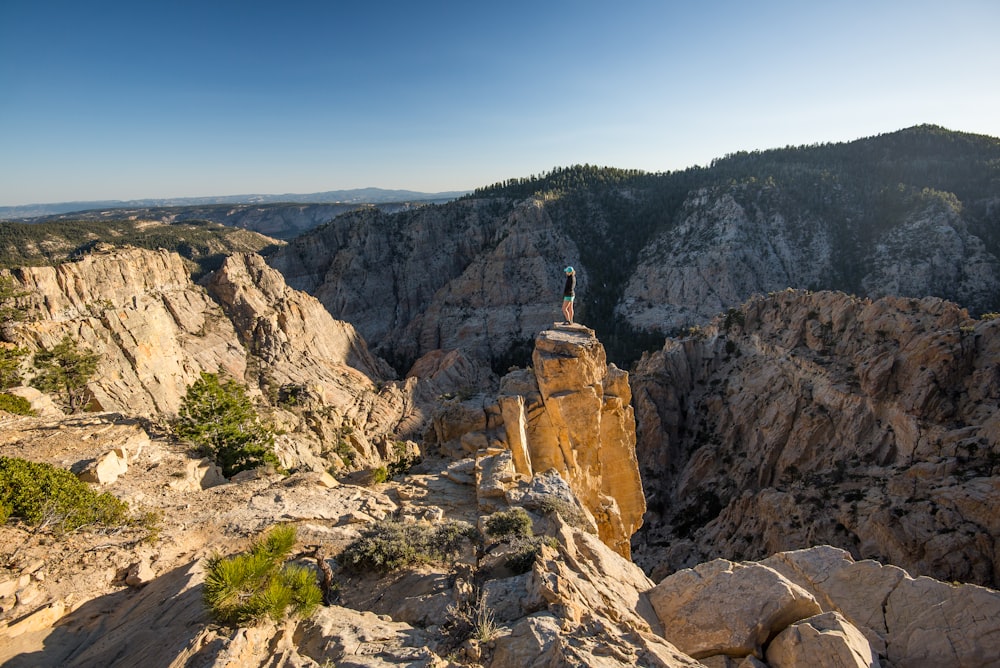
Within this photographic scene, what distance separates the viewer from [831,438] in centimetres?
3173

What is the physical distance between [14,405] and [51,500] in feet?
34.5

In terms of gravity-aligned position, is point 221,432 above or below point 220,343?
above

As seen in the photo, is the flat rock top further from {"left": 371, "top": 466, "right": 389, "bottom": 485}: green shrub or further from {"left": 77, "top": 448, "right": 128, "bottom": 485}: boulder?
{"left": 77, "top": 448, "right": 128, "bottom": 485}: boulder

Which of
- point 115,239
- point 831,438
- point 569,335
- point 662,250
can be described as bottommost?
point 831,438

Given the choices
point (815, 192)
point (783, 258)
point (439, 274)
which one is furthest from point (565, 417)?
point (815, 192)

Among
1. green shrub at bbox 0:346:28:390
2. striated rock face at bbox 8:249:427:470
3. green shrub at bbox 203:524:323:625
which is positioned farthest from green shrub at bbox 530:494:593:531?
green shrub at bbox 0:346:28:390

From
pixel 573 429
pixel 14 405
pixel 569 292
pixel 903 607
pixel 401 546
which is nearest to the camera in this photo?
pixel 401 546

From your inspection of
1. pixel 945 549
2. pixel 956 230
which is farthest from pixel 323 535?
pixel 956 230

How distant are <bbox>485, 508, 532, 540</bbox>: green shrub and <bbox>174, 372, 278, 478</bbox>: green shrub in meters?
10.3

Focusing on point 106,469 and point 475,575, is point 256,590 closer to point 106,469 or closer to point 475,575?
point 475,575

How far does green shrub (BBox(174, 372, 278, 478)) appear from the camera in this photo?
57.2 feet

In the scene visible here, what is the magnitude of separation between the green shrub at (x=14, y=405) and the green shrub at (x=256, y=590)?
15656 millimetres

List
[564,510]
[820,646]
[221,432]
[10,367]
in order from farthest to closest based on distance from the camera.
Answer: [10,367]
[221,432]
[564,510]
[820,646]

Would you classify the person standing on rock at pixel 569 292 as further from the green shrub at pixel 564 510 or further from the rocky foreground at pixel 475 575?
the green shrub at pixel 564 510
